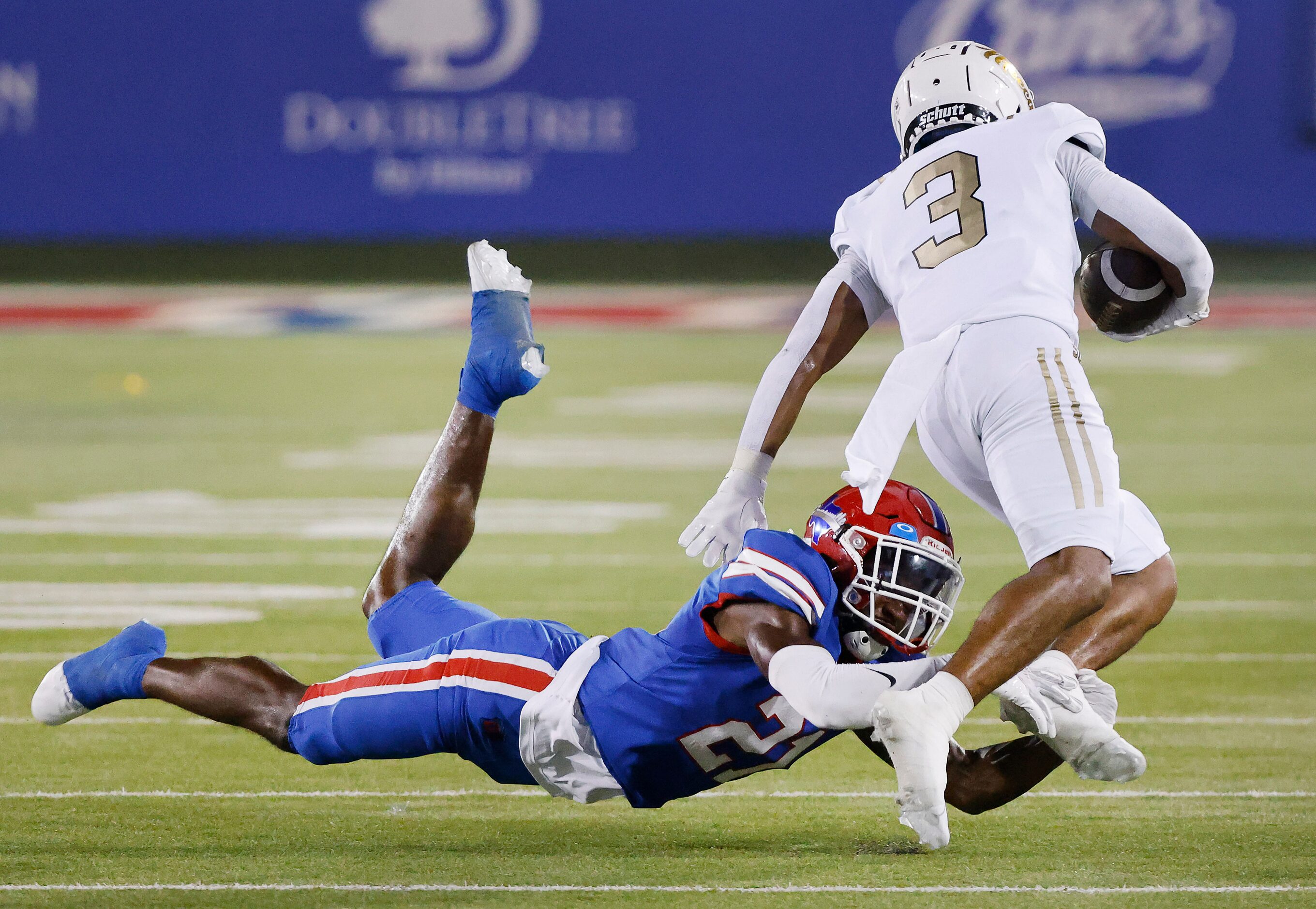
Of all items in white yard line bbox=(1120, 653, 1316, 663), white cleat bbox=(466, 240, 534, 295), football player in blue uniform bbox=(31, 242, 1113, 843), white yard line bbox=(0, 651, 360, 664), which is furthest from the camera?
white yard line bbox=(1120, 653, 1316, 663)

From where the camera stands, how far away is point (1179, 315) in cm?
415

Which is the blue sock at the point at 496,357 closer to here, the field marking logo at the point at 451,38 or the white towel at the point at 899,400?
the white towel at the point at 899,400

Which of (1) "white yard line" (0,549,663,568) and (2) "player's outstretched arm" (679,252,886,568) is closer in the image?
(2) "player's outstretched arm" (679,252,886,568)

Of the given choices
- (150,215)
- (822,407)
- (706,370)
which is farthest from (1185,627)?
(150,215)

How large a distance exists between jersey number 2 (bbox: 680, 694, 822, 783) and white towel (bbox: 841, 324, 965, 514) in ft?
1.58

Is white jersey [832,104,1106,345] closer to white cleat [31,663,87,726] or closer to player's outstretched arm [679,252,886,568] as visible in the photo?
player's outstretched arm [679,252,886,568]

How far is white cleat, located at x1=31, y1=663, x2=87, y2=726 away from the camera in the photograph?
410 cm

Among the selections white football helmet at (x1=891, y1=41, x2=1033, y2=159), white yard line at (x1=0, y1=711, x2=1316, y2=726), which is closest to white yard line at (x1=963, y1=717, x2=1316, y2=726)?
white yard line at (x1=0, y1=711, x2=1316, y2=726)

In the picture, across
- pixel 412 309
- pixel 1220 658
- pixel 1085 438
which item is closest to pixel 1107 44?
pixel 412 309

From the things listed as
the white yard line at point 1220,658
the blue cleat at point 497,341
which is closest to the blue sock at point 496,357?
the blue cleat at point 497,341

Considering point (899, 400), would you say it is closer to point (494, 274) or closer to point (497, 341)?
point (497, 341)

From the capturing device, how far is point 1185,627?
6.14m

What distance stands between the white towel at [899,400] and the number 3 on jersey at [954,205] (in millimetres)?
202

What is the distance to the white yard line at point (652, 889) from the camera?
341cm
